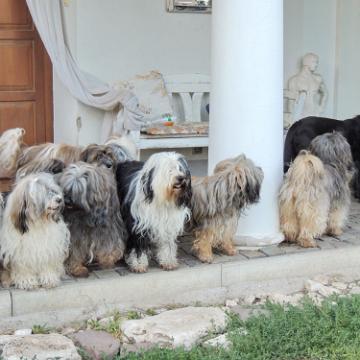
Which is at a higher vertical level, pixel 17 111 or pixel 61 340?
pixel 17 111

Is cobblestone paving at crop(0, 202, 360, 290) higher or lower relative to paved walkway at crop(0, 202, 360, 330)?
higher

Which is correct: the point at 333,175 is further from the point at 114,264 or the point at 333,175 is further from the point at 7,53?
the point at 7,53

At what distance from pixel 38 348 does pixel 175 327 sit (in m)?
0.84

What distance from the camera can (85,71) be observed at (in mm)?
7387

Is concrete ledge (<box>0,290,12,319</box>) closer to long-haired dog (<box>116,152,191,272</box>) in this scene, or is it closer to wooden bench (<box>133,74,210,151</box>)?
long-haired dog (<box>116,152,191,272</box>)

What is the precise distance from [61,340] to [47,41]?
3191 millimetres

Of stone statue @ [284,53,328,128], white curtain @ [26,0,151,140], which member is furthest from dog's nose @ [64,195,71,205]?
stone statue @ [284,53,328,128]

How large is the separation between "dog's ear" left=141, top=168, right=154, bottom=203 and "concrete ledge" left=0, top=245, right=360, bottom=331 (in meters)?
0.61

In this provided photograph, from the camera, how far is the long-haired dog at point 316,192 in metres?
5.50

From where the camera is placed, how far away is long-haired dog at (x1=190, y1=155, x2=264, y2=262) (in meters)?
4.99

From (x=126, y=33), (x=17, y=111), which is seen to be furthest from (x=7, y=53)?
(x=126, y=33)

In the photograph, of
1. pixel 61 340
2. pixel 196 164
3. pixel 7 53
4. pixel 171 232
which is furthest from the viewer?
pixel 196 164

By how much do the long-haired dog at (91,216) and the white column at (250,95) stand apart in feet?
3.59

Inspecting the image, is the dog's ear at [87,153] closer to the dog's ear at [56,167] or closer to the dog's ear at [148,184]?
the dog's ear at [56,167]
